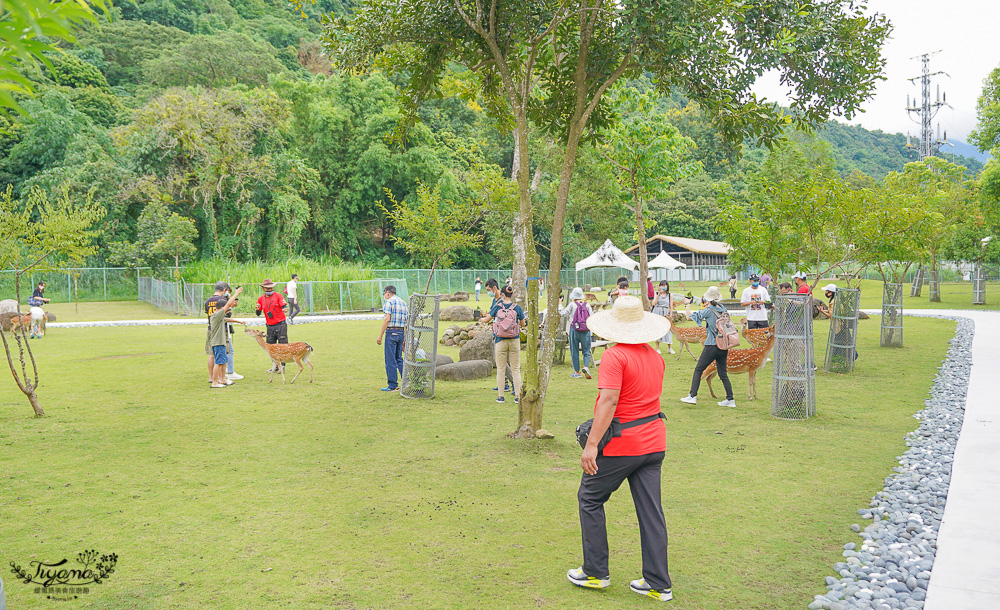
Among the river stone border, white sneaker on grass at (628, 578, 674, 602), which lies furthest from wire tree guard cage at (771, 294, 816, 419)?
white sneaker on grass at (628, 578, 674, 602)

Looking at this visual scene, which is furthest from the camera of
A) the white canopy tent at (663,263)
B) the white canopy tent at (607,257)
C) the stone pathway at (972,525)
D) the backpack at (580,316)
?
the white canopy tent at (663,263)

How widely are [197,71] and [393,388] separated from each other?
1940 inches

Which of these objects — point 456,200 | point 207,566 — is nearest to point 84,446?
point 207,566

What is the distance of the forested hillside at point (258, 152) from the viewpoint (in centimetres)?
3512

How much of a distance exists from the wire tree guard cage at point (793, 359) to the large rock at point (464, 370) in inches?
230

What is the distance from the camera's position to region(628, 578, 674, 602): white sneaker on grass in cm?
405

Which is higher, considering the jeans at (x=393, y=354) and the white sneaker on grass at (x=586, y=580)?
the jeans at (x=393, y=354)

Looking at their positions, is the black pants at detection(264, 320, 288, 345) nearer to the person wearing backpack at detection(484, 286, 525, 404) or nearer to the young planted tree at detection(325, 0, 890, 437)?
the person wearing backpack at detection(484, 286, 525, 404)

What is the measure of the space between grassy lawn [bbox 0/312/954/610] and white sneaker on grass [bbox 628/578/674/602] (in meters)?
0.09

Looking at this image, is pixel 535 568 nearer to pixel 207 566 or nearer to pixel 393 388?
pixel 207 566

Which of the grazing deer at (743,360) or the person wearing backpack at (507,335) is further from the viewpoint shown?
the grazing deer at (743,360)

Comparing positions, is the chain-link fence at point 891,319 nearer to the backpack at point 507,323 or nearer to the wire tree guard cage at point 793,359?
the wire tree guard cage at point 793,359

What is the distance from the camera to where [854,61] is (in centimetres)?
770

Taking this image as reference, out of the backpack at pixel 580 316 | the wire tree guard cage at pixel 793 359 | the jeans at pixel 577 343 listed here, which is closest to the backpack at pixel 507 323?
the backpack at pixel 580 316
